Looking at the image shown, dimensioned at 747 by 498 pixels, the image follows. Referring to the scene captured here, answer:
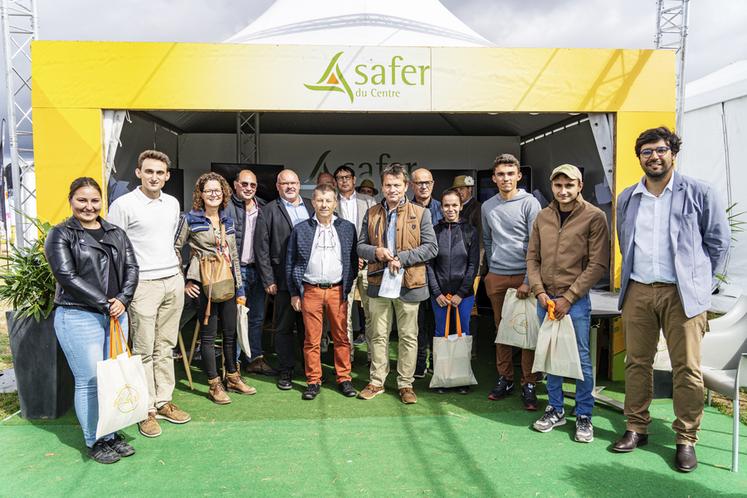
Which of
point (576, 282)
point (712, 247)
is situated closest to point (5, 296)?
point (576, 282)

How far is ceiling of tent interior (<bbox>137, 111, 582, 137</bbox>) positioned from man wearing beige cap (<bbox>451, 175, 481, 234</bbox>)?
2640 millimetres

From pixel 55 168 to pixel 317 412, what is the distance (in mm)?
2812

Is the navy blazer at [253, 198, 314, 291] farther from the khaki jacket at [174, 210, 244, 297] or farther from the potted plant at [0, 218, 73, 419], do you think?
the potted plant at [0, 218, 73, 419]

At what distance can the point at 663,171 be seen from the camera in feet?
8.76

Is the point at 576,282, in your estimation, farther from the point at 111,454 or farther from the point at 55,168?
the point at 55,168

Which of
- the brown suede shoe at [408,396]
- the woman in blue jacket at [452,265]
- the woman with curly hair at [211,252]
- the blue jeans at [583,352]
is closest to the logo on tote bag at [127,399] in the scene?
the woman with curly hair at [211,252]

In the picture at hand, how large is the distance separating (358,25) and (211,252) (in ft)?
12.8

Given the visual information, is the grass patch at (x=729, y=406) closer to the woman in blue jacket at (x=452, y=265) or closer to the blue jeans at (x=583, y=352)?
the blue jeans at (x=583, y=352)

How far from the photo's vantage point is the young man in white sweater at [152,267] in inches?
117

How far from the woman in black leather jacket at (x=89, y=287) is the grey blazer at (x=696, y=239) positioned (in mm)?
2791

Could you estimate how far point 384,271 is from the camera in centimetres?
348

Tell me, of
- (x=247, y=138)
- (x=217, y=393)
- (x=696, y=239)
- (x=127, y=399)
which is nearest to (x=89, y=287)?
(x=127, y=399)

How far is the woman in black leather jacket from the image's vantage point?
2.57 m

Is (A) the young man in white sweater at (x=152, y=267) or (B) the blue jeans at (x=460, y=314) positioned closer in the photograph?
(A) the young man in white sweater at (x=152, y=267)
